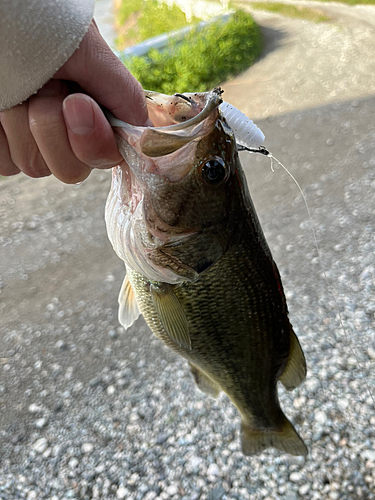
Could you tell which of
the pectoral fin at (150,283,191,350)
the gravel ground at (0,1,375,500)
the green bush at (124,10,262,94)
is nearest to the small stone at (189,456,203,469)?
the gravel ground at (0,1,375,500)

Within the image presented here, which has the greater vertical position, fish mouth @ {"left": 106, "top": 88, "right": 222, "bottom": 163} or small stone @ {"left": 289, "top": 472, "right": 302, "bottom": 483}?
fish mouth @ {"left": 106, "top": 88, "right": 222, "bottom": 163}

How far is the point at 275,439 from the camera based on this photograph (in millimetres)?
1821

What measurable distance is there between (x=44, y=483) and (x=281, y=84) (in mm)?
5900

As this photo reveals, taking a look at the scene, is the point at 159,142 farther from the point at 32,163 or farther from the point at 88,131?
the point at 32,163

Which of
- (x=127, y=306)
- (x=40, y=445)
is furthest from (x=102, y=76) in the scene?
(x=40, y=445)

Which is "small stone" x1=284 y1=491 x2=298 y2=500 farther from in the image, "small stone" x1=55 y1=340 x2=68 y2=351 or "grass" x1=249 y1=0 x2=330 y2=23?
"grass" x1=249 y1=0 x2=330 y2=23

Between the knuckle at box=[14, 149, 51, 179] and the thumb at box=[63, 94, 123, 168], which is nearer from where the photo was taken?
the thumb at box=[63, 94, 123, 168]

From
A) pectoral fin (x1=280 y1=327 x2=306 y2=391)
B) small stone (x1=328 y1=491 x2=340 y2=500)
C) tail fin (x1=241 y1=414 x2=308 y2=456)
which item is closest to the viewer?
pectoral fin (x1=280 y1=327 x2=306 y2=391)

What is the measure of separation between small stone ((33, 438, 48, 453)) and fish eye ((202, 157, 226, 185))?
1947 mm

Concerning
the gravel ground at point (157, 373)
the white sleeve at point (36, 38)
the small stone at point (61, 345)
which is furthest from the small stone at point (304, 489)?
the white sleeve at point (36, 38)

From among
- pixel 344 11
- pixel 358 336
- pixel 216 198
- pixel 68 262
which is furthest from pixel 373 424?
pixel 344 11

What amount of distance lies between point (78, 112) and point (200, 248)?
52 centimetres

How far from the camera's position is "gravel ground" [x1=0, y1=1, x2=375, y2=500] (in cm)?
216

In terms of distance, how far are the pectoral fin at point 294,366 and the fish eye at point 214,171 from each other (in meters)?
0.68
